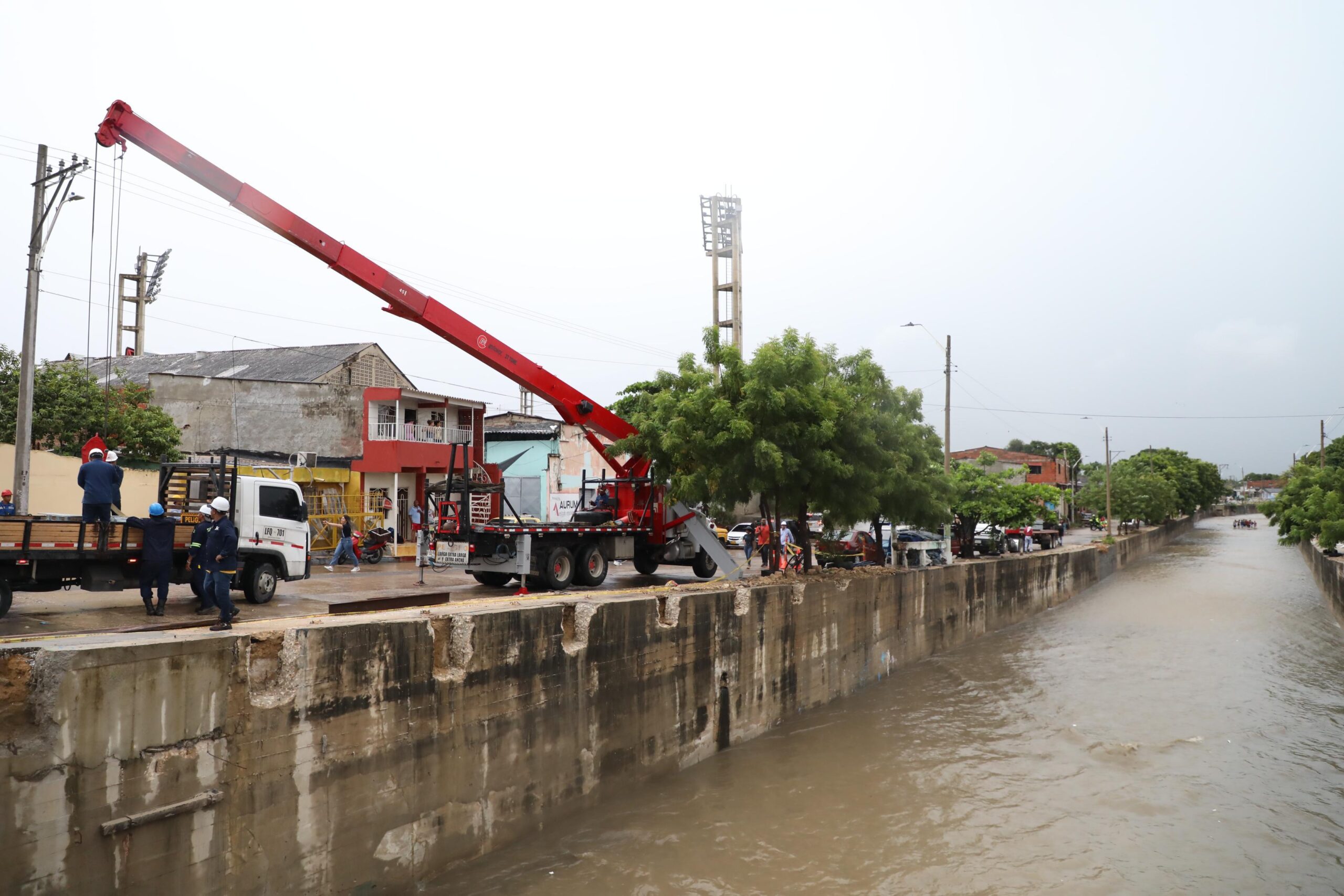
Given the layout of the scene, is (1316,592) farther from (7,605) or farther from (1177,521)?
(1177,521)

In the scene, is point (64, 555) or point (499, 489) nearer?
point (64, 555)

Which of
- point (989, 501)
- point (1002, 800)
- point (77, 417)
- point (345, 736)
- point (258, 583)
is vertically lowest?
point (1002, 800)

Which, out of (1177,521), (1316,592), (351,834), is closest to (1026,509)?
(1316,592)

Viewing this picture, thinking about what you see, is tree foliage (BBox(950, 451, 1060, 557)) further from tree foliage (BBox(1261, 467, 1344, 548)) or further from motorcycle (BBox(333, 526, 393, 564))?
motorcycle (BBox(333, 526, 393, 564))

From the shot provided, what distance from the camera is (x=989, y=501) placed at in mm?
28359

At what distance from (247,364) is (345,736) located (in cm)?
3098

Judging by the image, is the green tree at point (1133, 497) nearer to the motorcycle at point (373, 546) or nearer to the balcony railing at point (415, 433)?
the balcony railing at point (415, 433)

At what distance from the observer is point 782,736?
1368 cm

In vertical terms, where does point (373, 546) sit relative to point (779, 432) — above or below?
below

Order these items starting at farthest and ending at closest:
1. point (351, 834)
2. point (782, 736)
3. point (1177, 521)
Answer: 1. point (1177, 521)
2. point (782, 736)
3. point (351, 834)

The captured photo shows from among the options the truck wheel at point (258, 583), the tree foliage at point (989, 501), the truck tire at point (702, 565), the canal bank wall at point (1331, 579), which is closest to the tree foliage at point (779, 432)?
the truck tire at point (702, 565)

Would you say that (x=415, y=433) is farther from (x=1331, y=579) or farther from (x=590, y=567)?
(x=1331, y=579)

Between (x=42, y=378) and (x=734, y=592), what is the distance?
21331mm

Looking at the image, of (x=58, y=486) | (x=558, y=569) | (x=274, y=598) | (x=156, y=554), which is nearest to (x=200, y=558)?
(x=156, y=554)
